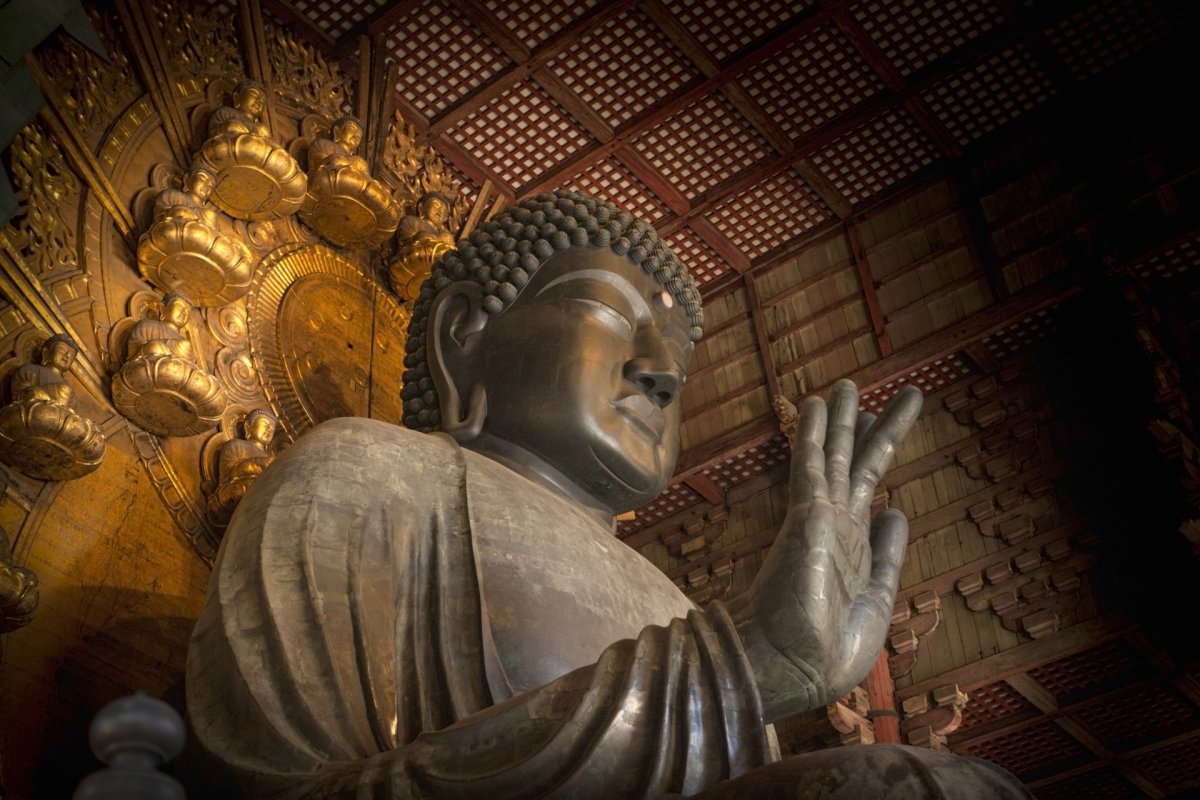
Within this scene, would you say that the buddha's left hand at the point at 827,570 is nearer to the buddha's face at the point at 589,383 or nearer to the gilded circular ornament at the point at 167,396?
the buddha's face at the point at 589,383

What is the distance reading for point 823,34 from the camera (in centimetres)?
559

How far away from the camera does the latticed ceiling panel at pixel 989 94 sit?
584cm

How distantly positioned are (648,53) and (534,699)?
12.7 feet

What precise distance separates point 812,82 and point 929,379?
1.45 meters

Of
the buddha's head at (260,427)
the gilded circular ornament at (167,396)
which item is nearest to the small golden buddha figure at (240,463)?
the buddha's head at (260,427)

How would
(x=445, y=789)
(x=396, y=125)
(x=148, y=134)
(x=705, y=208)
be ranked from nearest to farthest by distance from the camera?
(x=445, y=789)
(x=148, y=134)
(x=396, y=125)
(x=705, y=208)

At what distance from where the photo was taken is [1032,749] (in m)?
6.16

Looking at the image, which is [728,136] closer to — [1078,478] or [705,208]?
[705,208]

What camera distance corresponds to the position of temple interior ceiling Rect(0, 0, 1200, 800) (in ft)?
13.2

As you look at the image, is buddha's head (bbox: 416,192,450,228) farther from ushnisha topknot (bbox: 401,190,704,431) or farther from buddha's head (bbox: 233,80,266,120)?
ushnisha topknot (bbox: 401,190,704,431)

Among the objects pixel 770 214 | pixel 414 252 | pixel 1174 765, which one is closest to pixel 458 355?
pixel 414 252

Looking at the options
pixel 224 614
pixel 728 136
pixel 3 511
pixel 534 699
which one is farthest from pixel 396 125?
pixel 534 699

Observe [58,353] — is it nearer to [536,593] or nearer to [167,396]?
[167,396]

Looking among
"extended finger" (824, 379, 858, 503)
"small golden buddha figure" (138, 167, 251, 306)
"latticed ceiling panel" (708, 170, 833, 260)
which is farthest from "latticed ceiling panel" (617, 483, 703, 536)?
"extended finger" (824, 379, 858, 503)
